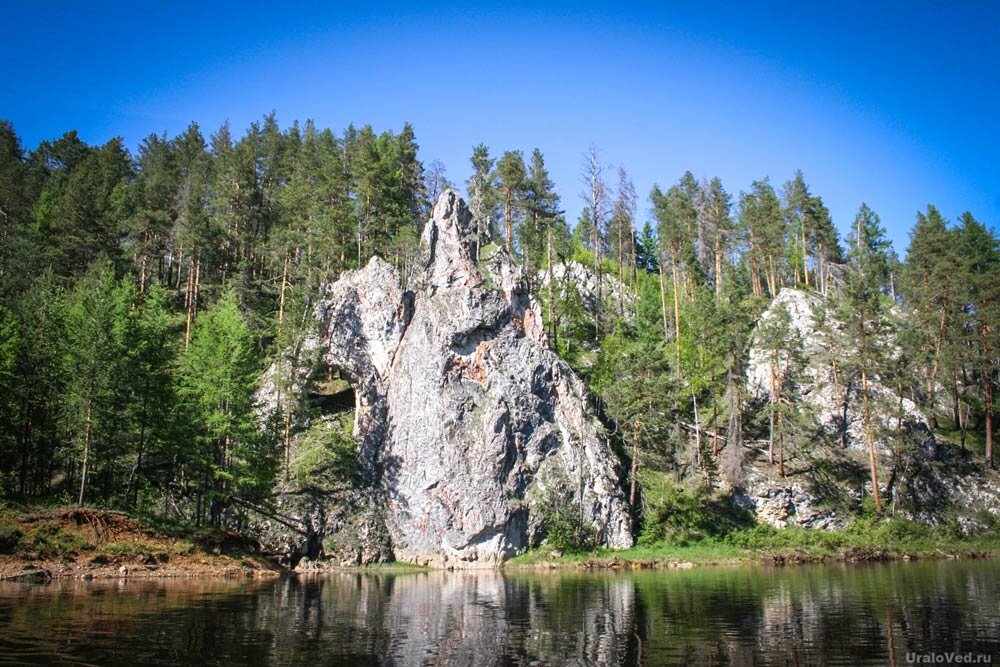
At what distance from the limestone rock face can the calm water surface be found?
Answer: 1281cm

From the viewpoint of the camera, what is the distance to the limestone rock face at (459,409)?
142ft

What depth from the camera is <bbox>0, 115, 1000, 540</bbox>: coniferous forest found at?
123 ft

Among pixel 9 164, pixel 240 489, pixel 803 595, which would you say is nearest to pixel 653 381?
pixel 803 595

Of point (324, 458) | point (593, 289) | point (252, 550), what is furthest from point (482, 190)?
point (252, 550)

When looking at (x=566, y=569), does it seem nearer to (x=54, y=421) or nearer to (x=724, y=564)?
(x=724, y=564)

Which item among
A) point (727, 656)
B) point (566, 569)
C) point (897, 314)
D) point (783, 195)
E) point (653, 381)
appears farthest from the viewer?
point (783, 195)

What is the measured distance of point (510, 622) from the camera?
18625mm

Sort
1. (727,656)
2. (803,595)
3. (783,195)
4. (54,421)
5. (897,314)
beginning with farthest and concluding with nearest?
(783,195)
(897,314)
(54,421)
(803,595)
(727,656)

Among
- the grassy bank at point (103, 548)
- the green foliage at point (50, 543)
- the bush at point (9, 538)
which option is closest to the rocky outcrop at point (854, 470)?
the grassy bank at point (103, 548)

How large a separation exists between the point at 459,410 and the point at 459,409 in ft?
0.26

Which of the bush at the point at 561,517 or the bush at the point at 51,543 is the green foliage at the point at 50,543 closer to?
the bush at the point at 51,543

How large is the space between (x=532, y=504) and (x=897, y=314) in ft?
152

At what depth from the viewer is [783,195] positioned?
73.7 metres

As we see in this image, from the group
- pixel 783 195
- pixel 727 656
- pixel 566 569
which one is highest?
pixel 783 195
